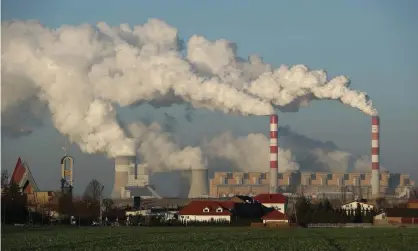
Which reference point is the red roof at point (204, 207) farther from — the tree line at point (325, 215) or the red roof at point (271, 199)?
the red roof at point (271, 199)

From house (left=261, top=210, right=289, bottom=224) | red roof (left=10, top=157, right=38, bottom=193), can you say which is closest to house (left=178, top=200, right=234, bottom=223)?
house (left=261, top=210, right=289, bottom=224)

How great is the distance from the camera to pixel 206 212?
235ft

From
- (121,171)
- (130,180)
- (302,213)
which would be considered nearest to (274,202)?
(302,213)

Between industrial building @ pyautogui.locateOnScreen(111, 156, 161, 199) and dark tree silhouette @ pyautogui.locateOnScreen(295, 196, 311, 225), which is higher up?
industrial building @ pyautogui.locateOnScreen(111, 156, 161, 199)

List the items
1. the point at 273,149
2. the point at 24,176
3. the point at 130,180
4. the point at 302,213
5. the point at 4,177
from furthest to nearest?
the point at 130,180 → the point at 273,149 → the point at 24,176 → the point at 4,177 → the point at 302,213

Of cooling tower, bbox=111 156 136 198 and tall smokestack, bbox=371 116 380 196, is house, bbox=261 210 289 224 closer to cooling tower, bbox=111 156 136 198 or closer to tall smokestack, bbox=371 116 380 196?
tall smokestack, bbox=371 116 380 196

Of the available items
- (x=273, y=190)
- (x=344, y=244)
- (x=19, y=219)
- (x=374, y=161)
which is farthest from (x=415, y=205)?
(x=344, y=244)

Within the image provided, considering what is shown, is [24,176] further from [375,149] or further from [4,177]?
[375,149]

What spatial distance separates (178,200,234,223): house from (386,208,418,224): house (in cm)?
1145

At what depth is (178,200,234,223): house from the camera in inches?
2756

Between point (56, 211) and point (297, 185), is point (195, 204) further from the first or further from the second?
point (297, 185)

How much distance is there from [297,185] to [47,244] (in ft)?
389

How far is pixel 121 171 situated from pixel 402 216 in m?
59.5

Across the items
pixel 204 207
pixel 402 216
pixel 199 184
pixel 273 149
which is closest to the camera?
pixel 402 216
